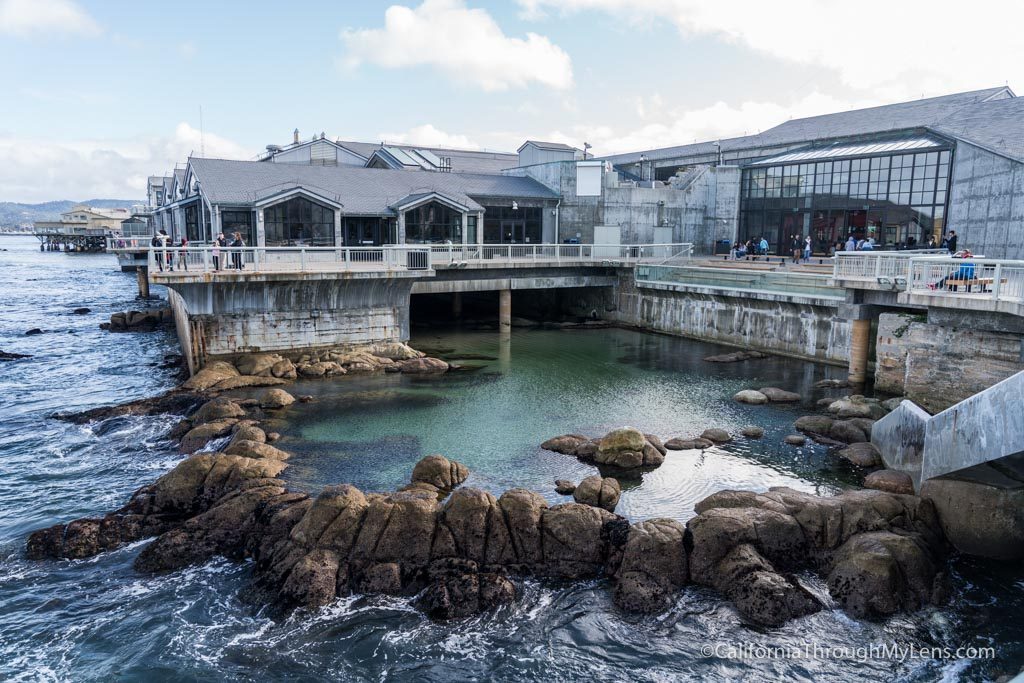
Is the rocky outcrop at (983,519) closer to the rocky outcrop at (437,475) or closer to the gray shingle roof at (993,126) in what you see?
the rocky outcrop at (437,475)

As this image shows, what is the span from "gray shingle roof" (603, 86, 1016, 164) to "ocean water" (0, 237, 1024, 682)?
19209mm

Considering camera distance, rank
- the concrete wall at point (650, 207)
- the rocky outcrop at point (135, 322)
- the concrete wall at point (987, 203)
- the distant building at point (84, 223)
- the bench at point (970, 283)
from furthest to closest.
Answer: the distant building at point (84, 223) < the concrete wall at point (650, 207) < the rocky outcrop at point (135, 322) < the concrete wall at point (987, 203) < the bench at point (970, 283)

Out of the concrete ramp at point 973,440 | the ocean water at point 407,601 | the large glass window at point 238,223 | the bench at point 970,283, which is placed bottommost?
the ocean water at point 407,601

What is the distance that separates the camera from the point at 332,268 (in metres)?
29.0

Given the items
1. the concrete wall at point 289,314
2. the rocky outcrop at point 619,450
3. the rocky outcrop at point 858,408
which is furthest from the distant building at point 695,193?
the rocky outcrop at point 619,450

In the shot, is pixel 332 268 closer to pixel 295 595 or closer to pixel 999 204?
pixel 295 595

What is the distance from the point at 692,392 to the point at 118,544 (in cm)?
1867

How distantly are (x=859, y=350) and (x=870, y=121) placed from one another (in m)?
24.3

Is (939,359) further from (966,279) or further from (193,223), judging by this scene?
(193,223)

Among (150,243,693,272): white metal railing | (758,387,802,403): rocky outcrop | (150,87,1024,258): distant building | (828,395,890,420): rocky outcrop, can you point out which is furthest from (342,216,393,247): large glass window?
(828,395,890,420): rocky outcrop

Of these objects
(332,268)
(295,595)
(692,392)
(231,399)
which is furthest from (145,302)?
(295,595)

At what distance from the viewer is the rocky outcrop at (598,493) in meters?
15.4

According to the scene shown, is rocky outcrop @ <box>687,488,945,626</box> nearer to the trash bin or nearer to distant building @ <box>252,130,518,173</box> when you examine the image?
the trash bin

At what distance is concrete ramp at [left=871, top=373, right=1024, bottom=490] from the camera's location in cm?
1170
